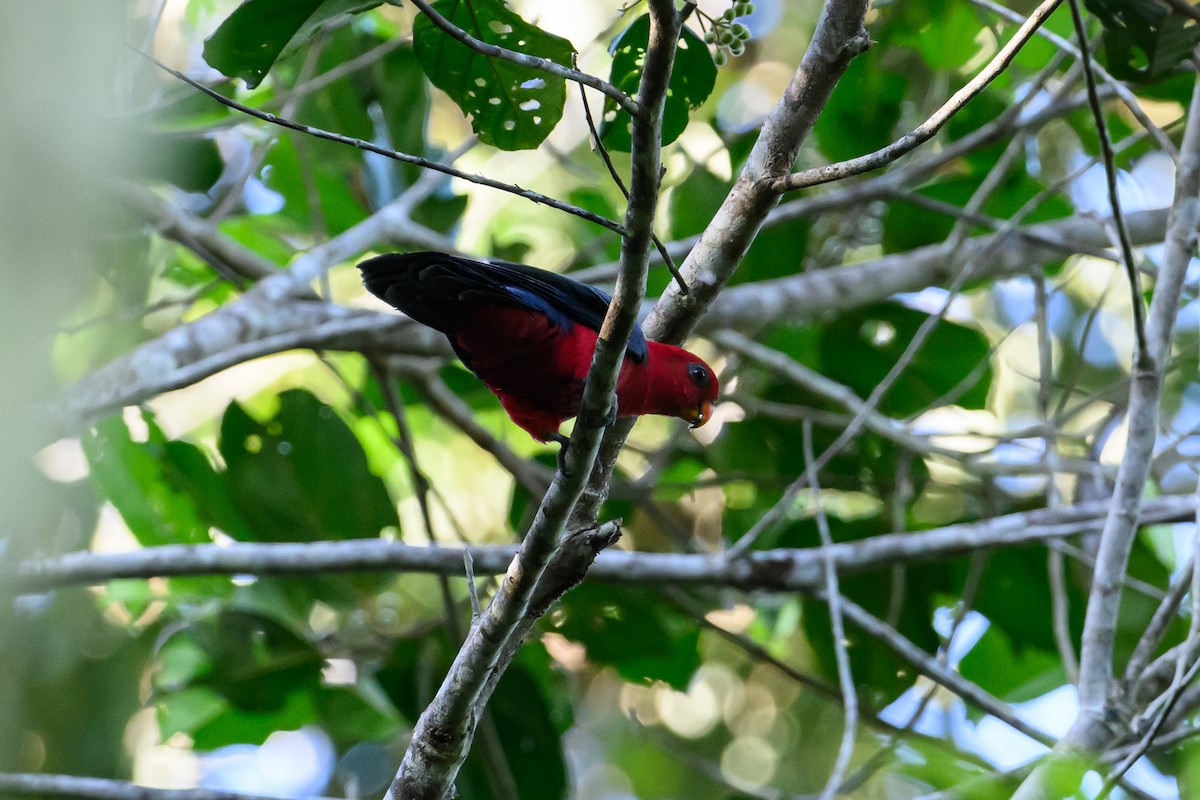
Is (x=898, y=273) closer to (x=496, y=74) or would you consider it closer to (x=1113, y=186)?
(x=1113, y=186)

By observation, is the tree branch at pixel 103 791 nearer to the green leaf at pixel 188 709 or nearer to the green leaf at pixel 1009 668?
the green leaf at pixel 188 709

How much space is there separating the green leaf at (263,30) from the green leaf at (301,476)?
101 inches

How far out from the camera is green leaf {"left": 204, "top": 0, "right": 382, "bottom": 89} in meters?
2.61

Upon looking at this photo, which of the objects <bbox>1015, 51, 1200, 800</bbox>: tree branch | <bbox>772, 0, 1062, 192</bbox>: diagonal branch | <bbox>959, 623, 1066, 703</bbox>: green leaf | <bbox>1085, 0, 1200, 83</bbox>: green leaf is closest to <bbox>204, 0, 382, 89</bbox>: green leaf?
<bbox>772, 0, 1062, 192</bbox>: diagonal branch

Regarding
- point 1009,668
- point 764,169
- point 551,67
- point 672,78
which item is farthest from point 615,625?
point 551,67

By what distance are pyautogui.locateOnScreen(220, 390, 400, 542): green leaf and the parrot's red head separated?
1.92m

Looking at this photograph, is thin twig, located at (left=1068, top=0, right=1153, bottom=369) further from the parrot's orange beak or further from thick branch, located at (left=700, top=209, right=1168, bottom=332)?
thick branch, located at (left=700, top=209, right=1168, bottom=332)

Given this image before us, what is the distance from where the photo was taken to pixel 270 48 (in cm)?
266

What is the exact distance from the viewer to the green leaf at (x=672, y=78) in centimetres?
281

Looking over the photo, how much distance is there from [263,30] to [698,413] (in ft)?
6.47

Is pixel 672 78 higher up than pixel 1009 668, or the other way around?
pixel 672 78

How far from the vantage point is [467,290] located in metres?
3.04

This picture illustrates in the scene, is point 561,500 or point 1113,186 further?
point 1113,186

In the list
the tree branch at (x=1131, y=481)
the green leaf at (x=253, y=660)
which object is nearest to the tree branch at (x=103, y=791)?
the green leaf at (x=253, y=660)
